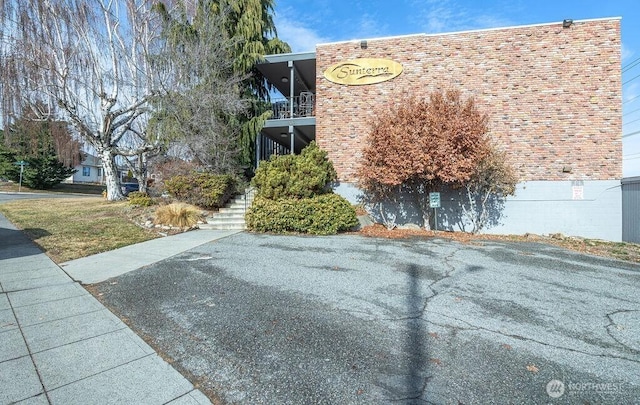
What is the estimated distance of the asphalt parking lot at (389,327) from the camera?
7.55 feet

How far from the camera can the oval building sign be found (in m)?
12.5

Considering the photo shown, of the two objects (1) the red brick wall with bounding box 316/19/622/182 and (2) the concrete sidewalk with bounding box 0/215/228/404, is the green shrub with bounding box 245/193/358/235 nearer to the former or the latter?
(1) the red brick wall with bounding box 316/19/622/182

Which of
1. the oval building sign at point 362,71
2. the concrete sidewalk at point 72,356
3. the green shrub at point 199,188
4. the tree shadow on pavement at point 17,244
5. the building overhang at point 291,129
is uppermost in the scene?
the oval building sign at point 362,71

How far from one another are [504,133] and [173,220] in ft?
39.8

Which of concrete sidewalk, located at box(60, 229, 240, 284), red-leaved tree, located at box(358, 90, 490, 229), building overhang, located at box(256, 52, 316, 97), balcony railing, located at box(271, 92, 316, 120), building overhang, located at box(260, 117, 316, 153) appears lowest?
concrete sidewalk, located at box(60, 229, 240, 284)

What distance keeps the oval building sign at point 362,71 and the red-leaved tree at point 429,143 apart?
300cm

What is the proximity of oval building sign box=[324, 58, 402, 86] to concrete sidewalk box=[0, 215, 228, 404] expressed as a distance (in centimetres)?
1156

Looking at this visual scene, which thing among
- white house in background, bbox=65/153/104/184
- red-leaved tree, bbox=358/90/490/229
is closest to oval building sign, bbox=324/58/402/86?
red-leaved tree, bbox=358/90/490/229

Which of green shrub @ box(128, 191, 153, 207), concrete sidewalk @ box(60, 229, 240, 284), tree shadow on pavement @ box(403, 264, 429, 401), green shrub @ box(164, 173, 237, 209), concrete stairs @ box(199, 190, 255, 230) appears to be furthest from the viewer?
green shrub @ box(128, 191, 153, 207)

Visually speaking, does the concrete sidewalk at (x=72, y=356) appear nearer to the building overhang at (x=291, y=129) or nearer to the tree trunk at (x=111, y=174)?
the building overhang at (x=291, y=129)

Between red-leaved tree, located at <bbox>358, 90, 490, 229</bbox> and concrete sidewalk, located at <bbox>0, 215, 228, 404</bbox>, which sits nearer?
concrete sidewalk, located at <bbox>0, 215, 228, 404</bbox>

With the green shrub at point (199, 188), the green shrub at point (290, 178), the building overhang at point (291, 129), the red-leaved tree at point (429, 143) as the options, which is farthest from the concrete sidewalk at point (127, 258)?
the building overhang at point (291, 129)

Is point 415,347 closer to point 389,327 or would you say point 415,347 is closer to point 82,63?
point 389,327

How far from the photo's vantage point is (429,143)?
934 centimetres
